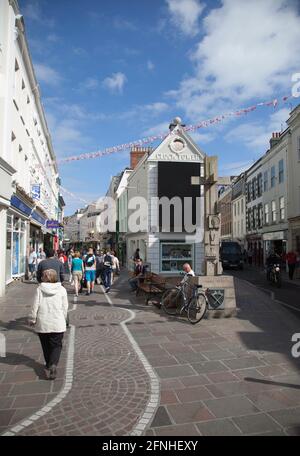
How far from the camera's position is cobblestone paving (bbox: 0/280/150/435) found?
10.8 ft

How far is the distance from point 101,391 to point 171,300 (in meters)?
5.02

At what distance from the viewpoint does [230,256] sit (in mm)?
27719

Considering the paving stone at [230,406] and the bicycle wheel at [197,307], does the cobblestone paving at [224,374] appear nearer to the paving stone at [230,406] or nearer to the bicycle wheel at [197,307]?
the paving stone at [230,406]

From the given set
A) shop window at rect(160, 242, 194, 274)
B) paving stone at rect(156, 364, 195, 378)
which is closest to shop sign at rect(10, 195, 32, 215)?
shop window at rect(160, 242, 194, 274)

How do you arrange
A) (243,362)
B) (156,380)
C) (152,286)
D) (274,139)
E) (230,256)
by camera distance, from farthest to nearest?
(274,139)
(230,256)
(152,286)
(243,362)
(156,380)

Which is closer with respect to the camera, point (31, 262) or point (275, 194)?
point (31, 262)

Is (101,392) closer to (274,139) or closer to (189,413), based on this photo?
(189,413)

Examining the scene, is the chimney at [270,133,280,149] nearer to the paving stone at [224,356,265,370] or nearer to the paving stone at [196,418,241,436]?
the paving stone at [224,356,265,370]

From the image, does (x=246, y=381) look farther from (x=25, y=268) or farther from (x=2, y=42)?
(x=25, y=268)

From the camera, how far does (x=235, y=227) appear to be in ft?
162

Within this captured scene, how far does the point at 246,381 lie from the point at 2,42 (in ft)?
40.8

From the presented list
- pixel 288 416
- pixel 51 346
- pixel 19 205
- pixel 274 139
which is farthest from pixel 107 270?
pixel 274 139
